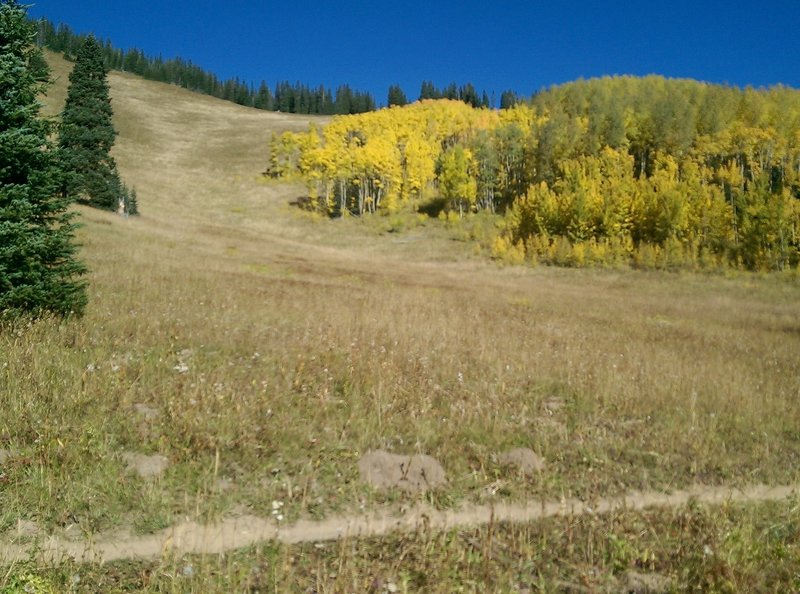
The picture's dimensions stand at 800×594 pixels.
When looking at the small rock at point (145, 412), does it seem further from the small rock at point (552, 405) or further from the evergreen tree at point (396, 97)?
the evergreen tree at point (396, 97)

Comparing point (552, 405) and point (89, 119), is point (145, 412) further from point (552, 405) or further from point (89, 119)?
point (89, 119)

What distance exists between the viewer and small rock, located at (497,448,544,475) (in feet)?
21.3

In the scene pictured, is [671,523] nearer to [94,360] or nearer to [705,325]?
[94,360]

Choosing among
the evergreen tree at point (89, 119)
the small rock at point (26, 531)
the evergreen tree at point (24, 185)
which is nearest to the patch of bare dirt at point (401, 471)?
the small rock at point (26, 531)

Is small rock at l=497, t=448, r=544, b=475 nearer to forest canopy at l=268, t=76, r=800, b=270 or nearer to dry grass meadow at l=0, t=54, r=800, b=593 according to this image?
dry grass meadow at l=0, t=54, r=800, b=593

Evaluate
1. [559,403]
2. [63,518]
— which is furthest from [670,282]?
[63,518]

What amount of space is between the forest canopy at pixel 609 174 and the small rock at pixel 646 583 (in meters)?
54.4

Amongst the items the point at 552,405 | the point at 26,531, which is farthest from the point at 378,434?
the point at 26,531

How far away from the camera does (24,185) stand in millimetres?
9023

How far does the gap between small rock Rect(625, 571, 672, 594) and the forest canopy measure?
5445 cm

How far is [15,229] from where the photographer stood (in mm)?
8844

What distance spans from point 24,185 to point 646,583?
1090cm

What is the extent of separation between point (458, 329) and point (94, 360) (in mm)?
9219

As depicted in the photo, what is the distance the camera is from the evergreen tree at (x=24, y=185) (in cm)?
888
